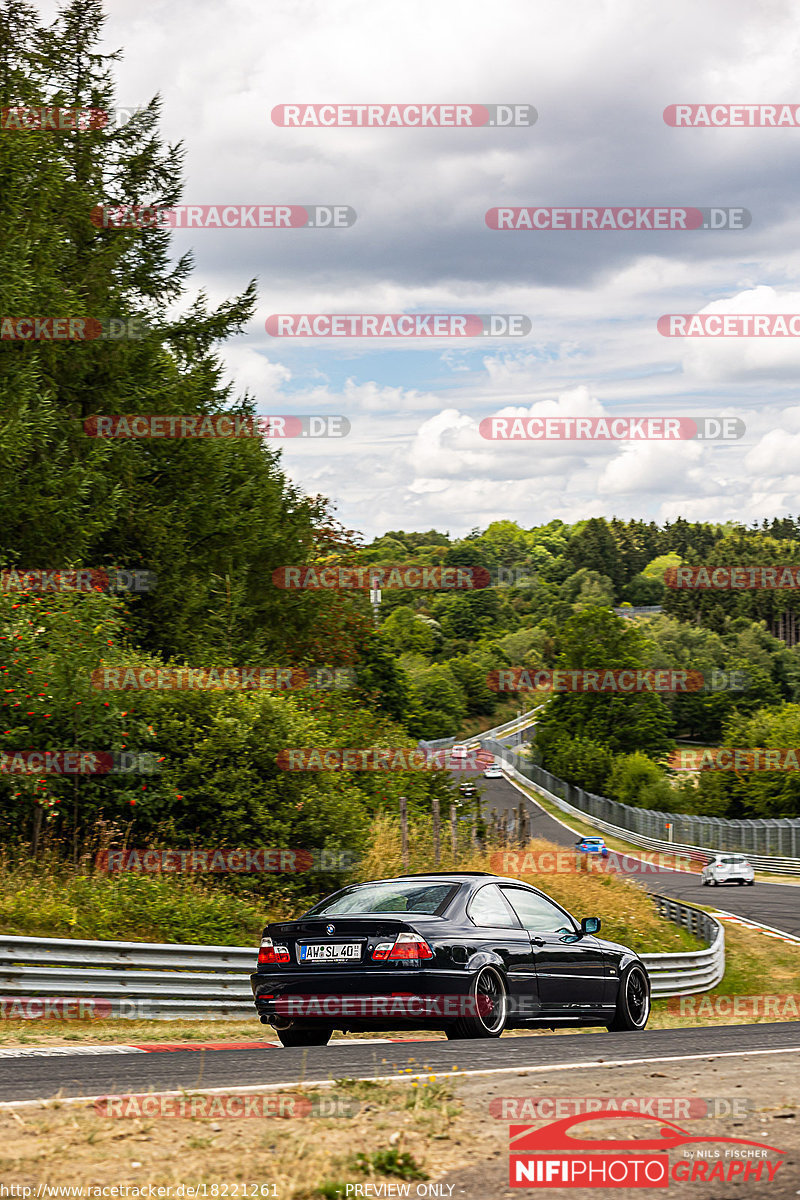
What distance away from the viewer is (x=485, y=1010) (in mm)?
A: 9133

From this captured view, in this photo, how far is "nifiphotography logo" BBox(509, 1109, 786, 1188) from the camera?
4562mm

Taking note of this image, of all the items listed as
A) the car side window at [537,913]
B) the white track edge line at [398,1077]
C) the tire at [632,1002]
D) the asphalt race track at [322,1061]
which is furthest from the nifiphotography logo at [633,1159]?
the tire at [632,1002]

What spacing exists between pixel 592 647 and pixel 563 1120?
9475 centimetres

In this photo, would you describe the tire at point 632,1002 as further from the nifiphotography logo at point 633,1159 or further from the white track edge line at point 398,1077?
the nifiphotography logo at point 633,1159

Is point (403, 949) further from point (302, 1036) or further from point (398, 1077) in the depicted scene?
point (398, 1077)

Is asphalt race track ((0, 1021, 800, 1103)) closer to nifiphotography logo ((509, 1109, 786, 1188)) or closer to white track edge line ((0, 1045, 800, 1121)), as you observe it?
white track edge line ((0, 1045, 800, 1121))

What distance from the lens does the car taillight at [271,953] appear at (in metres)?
9.27

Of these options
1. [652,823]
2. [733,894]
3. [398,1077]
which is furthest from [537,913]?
[652,823]

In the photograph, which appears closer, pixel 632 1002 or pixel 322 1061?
pixel 322 1061

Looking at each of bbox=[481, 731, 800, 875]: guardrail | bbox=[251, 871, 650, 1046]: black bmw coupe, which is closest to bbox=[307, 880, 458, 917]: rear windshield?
bbox=[251, 871, 650, 1046]: black bmw coupe

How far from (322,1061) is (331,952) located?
1566mm

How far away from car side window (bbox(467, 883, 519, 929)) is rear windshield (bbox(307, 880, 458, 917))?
0.21 meters

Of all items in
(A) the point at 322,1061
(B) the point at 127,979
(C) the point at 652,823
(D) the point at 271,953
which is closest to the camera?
(A) the point at 322,1061

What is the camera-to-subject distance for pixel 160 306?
30.5 meters
